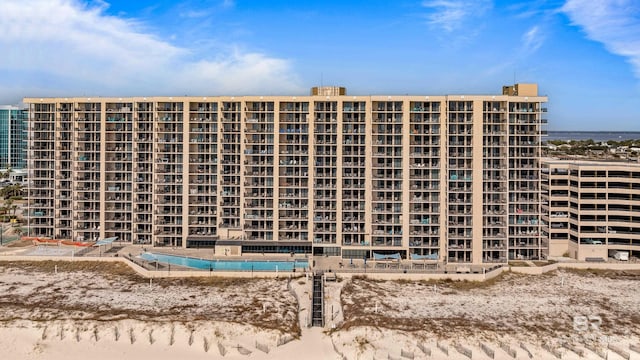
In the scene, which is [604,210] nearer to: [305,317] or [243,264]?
[305,317]

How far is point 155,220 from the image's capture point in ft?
314

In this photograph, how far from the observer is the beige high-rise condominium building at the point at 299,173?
8962 centimetres

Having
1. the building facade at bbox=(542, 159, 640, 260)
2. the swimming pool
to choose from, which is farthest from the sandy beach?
the building facade at bbox=(542, 159, 640, 260)

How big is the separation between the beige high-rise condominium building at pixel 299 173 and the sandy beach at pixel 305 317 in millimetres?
13608

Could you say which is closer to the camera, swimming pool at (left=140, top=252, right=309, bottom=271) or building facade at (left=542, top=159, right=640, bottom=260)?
swimming pool at (left=140, top=252, right=309, bottom=271)

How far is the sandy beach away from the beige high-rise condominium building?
1361 cm

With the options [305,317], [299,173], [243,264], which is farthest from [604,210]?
[243,264]

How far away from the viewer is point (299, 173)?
93438mm

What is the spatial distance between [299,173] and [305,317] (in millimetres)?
35383

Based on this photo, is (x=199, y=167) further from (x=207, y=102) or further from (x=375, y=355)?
(x=375, y=355)

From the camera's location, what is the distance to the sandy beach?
180 ft

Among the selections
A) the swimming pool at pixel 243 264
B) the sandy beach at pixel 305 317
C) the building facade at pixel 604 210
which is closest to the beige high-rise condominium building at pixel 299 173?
the swimming pool at pixel 243 264

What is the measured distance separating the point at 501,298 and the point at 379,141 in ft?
116

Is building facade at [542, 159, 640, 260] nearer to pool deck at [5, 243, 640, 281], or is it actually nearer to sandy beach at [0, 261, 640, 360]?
pool deck at [5, 243, 640, 281]
